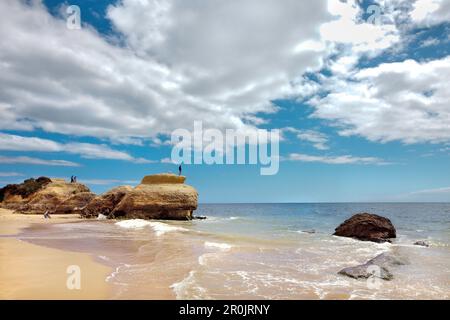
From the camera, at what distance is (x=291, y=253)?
15.2m

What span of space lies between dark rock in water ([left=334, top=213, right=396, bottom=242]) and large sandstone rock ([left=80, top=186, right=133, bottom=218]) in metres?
29.6

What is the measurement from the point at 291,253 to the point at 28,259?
10741mm

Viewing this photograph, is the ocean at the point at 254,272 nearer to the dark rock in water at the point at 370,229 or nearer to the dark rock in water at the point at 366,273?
the dark rock in water at the point at 366,273

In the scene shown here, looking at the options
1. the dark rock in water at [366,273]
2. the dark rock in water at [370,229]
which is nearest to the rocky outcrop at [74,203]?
the dark rock in water at [370,229]

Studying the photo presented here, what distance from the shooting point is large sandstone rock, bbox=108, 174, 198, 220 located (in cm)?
3838

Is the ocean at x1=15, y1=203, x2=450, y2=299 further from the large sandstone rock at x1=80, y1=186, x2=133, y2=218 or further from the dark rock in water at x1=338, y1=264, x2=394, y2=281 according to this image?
the large sandstone rock at x1=80, y1=186, x2=133, y2=218

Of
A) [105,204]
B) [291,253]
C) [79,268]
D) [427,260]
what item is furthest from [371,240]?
[105,204]

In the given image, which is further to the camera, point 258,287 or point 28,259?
point 28,259

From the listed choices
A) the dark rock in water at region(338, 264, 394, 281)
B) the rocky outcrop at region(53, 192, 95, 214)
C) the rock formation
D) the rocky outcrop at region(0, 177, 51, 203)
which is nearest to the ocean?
the dark rock in water at region(338, 264, 394, 281)

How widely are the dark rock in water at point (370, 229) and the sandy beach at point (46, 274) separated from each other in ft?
57.8

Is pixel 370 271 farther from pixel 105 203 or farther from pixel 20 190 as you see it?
pixel 20 190

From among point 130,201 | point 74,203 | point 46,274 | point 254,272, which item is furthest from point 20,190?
point 254,272

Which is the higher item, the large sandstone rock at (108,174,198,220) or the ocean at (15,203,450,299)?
the large sandstone rock at (108,174,198,220)
